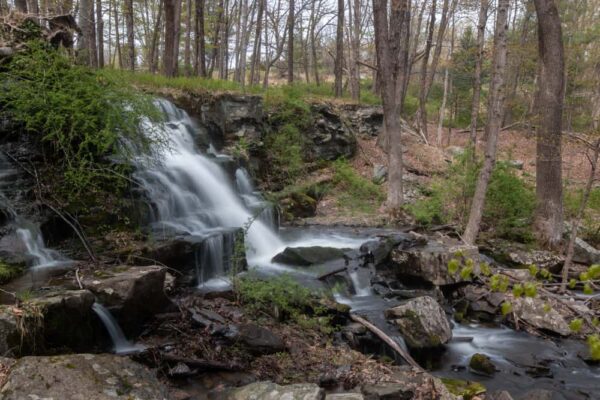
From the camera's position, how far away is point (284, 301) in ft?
21.6

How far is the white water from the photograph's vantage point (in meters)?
5.30

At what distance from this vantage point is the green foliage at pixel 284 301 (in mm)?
6512

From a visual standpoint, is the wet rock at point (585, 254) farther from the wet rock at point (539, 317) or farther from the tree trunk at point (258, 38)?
the tree trunk at point (258, 38)

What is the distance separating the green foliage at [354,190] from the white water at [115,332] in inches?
352

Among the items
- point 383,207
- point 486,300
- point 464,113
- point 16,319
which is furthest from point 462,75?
point 16,319

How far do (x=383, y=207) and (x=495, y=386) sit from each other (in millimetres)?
8007

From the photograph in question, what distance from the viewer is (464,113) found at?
28281 mm

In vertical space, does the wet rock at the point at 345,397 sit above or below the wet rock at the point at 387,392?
above

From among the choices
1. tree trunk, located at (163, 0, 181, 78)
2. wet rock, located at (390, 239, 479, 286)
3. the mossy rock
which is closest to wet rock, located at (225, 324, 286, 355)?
the mossy rock

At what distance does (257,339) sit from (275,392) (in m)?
1.44

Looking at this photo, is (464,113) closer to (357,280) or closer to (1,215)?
(357,280)

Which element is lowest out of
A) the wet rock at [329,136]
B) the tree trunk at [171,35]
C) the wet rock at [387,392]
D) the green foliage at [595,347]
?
the wet rock at [387,392]

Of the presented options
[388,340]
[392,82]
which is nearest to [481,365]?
[388,340]

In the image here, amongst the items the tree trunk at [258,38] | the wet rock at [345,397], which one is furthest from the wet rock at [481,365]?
the tree trunk at [258,38]
